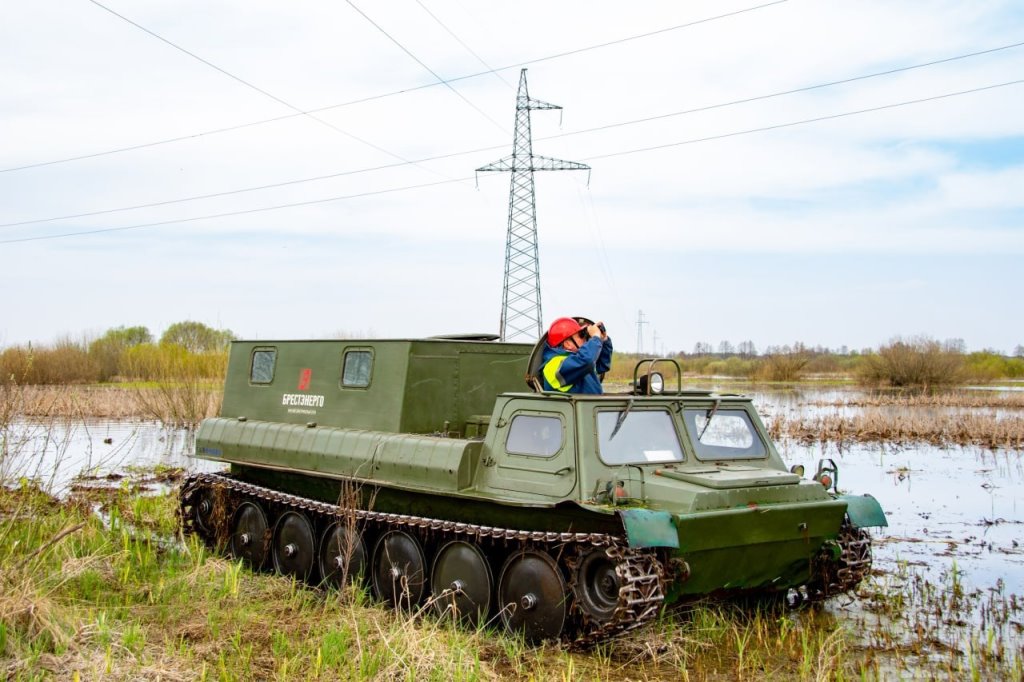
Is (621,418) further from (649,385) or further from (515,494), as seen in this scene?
(515,494)

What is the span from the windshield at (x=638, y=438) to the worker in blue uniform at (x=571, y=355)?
0.69 metres

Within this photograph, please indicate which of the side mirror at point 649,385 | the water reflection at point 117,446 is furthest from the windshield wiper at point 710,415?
the water reflection at point 117,446

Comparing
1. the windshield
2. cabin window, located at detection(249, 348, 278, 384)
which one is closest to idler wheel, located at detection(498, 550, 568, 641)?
the windshield

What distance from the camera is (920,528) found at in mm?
14289

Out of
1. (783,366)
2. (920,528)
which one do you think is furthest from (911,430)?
(783,366)

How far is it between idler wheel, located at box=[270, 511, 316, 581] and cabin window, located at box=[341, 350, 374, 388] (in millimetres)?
1507

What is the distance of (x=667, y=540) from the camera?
720cm

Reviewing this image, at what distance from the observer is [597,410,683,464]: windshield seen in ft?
27.1

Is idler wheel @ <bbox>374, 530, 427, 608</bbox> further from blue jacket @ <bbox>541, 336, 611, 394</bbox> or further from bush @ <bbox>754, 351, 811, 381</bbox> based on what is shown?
bush @ <bbox>754, 351, 811, 381</bbox>

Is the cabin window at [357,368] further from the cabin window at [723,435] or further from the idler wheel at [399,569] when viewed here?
the cabin window at [723,435]

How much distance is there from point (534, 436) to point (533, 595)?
1340 millimetres

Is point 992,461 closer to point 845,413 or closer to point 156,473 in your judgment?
point 845,413

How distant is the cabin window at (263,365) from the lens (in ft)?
38.3

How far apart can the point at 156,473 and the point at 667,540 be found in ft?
47.7
